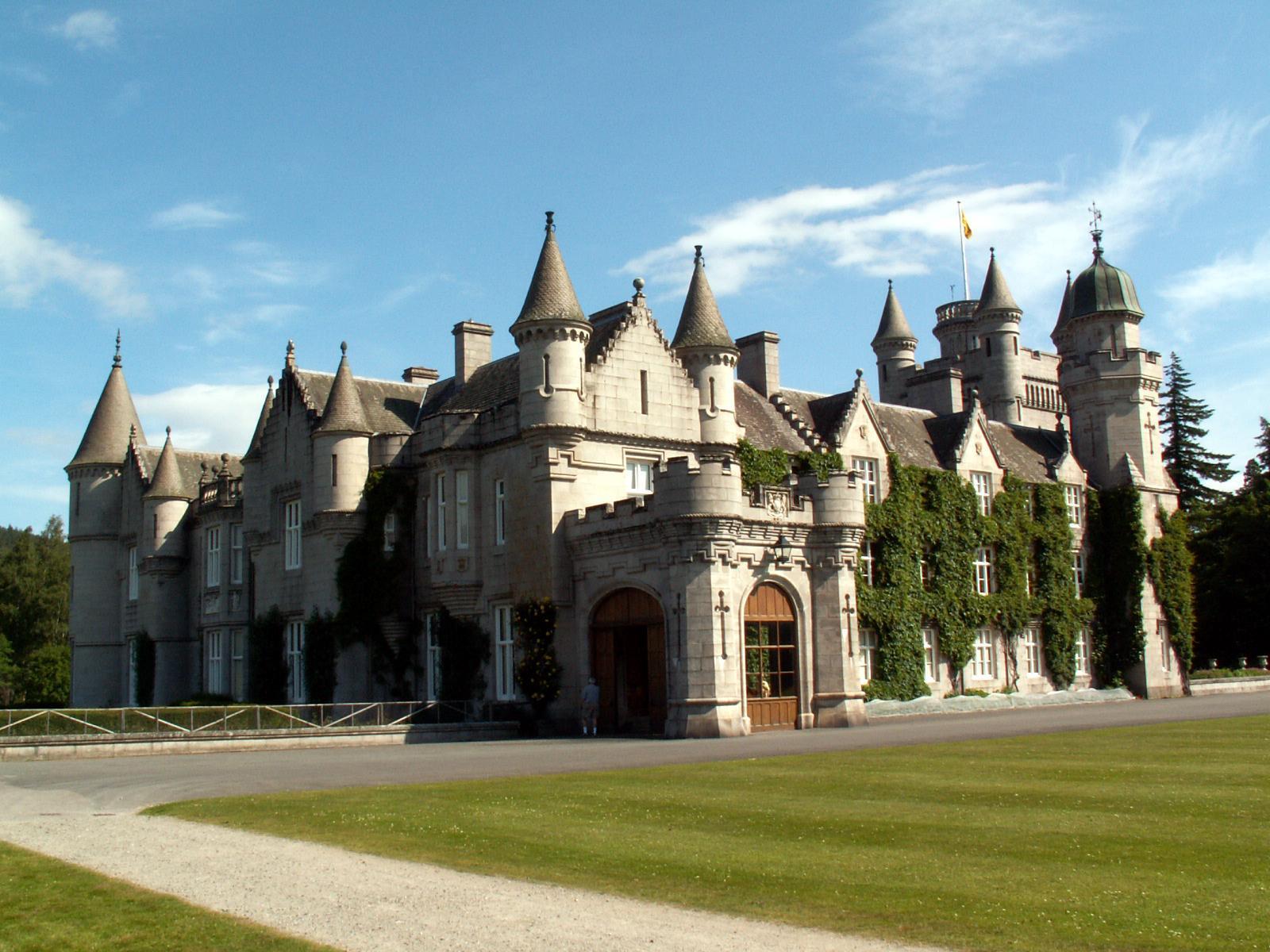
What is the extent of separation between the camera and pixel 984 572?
44.0 m

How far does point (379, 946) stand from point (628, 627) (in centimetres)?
2443

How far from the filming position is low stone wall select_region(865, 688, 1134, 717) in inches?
1463

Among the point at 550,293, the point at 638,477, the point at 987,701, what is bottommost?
the point at 987,701

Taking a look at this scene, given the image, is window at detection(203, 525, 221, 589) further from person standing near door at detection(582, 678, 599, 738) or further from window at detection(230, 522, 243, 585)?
person standing near door at detection(582, 678, 599, 738)

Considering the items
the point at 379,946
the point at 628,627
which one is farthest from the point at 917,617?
the point at 379,946

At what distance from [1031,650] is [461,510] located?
2097 cm

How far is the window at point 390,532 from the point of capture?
38.5 meters

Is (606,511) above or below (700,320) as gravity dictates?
below

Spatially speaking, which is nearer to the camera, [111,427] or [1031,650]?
[1031,650]

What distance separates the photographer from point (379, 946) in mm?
8156

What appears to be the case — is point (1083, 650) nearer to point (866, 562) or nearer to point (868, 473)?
point (866, 562)

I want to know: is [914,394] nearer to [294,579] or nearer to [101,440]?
[294,579]

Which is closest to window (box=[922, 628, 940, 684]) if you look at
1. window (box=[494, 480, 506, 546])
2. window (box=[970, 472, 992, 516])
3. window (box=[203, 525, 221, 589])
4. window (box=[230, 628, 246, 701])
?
window (box=[970, 472, 992, 516])

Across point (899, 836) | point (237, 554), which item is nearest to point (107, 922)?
point (899, 836)
